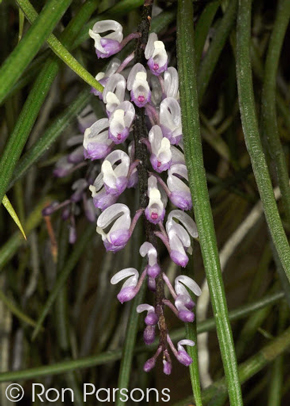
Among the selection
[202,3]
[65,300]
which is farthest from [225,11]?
[65,300]

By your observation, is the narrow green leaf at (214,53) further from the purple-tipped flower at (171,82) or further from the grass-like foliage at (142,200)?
the purple-tipped flower at (171,82)

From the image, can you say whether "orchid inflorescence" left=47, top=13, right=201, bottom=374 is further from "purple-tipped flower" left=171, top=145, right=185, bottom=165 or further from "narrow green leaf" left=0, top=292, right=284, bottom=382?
"narrow green leaf" left=0, top=292, right=284, bottom=382

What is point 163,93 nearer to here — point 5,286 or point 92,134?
point 92,134

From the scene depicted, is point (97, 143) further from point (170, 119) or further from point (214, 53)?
point (214, 53)

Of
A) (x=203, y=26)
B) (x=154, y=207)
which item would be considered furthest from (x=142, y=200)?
(x=203, y=26)

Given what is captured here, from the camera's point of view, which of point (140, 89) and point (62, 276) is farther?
point (62, 276)

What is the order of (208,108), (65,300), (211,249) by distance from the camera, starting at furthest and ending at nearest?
(208,108) → (65,300) → (211,249)
